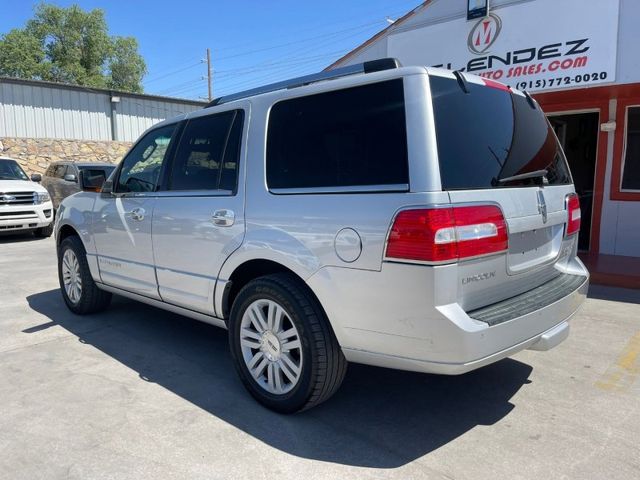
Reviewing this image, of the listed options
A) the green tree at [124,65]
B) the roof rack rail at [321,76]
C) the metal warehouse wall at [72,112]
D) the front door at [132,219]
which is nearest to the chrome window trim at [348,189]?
the roof rack rail at [321,76]

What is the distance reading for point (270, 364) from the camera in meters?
3.29

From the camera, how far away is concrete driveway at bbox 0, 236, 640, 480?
271 centimetres

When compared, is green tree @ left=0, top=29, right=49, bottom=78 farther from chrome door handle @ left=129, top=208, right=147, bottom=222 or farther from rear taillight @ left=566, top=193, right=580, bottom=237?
rear taillight @ left=566, top=193, right=580, bottom=237

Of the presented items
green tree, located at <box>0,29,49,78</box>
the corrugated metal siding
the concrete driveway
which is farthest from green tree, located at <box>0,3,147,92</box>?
the concrete driveway

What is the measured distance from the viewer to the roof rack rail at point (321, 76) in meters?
2.98

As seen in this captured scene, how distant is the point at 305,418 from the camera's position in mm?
3215

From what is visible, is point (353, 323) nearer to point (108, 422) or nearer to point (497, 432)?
point (497, 432)

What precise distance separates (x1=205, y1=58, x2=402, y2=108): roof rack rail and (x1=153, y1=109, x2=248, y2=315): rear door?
7.7 inches

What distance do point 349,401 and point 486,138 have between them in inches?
74.8

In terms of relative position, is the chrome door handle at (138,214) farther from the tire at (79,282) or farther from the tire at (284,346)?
the tire at (284,346)

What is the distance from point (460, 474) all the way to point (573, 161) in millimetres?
9188

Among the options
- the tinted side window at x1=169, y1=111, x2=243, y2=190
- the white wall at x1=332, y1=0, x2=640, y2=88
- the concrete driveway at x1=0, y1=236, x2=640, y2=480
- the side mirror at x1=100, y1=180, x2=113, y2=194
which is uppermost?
the white wall at x1=332, y1=0, x2=640, y2=88

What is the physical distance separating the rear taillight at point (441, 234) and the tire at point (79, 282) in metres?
3.76

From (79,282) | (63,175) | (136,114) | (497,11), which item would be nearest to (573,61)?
(497,11)
